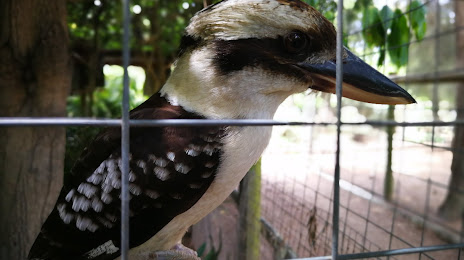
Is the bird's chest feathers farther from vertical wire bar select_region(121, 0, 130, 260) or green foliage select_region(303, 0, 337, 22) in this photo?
green foliage select_region(303, 0, 337, 22)

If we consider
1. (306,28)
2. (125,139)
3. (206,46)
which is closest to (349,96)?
(306,28)

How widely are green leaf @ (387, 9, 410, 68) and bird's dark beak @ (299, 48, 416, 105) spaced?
0.73m

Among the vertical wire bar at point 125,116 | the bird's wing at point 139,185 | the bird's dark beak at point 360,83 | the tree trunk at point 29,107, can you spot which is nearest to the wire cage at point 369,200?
the vertical wire bar at point 125,116

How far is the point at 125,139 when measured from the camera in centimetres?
49

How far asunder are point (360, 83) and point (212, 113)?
35cm

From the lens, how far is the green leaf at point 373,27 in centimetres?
153

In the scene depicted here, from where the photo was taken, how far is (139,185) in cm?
80

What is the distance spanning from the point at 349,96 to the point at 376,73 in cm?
8

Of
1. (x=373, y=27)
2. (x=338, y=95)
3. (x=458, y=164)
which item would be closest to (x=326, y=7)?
(x=373, y=27)

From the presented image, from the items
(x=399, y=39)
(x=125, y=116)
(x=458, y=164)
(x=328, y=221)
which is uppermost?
(x=399, y=39)

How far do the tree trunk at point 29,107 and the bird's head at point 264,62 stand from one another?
1.04 meters

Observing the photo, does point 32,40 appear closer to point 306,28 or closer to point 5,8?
point 5,8

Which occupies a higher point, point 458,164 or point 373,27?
point 373,27

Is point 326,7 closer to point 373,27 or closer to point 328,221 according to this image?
point 373,27
